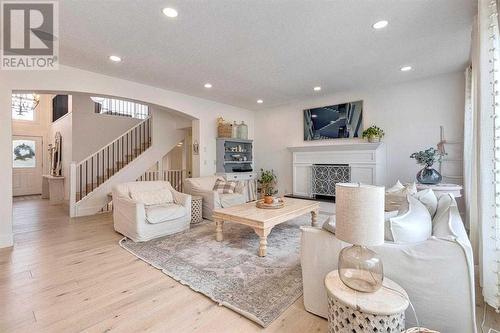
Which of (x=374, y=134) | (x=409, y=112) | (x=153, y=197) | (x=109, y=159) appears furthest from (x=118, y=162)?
(x=409, y=112)

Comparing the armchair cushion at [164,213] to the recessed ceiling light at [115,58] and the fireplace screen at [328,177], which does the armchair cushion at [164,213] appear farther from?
the fireplace screen at [328,177]

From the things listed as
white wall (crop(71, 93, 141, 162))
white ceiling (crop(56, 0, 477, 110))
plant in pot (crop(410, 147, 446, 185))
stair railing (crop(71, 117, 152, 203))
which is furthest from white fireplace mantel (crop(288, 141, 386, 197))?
white wall (crop(71, 93, 141, 162))

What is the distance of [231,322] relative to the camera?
179cm

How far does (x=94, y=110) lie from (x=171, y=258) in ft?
19.7

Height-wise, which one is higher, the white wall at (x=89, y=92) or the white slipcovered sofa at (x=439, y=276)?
the white wall at (x=89, y=92)

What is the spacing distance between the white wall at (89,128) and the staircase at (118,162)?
65 centimetres

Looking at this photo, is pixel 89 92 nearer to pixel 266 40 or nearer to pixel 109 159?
pixel 109 159

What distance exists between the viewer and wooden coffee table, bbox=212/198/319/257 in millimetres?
2951

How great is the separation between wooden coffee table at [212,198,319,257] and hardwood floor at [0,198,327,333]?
3.33 ft

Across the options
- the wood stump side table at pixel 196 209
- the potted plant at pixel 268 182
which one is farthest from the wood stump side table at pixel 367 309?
the potted plant at pixel 268 182

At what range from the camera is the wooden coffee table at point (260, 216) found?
295 cm

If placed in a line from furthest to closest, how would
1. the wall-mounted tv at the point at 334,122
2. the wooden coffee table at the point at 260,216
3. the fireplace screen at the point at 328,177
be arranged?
the fireplace screen at the point at 328,177 < the wall-mounted tv at the point at 334,122 < the wooden coffee table at the point at 260,216

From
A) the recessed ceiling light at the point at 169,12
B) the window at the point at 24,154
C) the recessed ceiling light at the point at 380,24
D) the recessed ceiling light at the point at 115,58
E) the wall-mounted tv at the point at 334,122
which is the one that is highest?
the recessed ceiling light at the point at 115,58

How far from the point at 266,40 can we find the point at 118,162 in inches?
216
